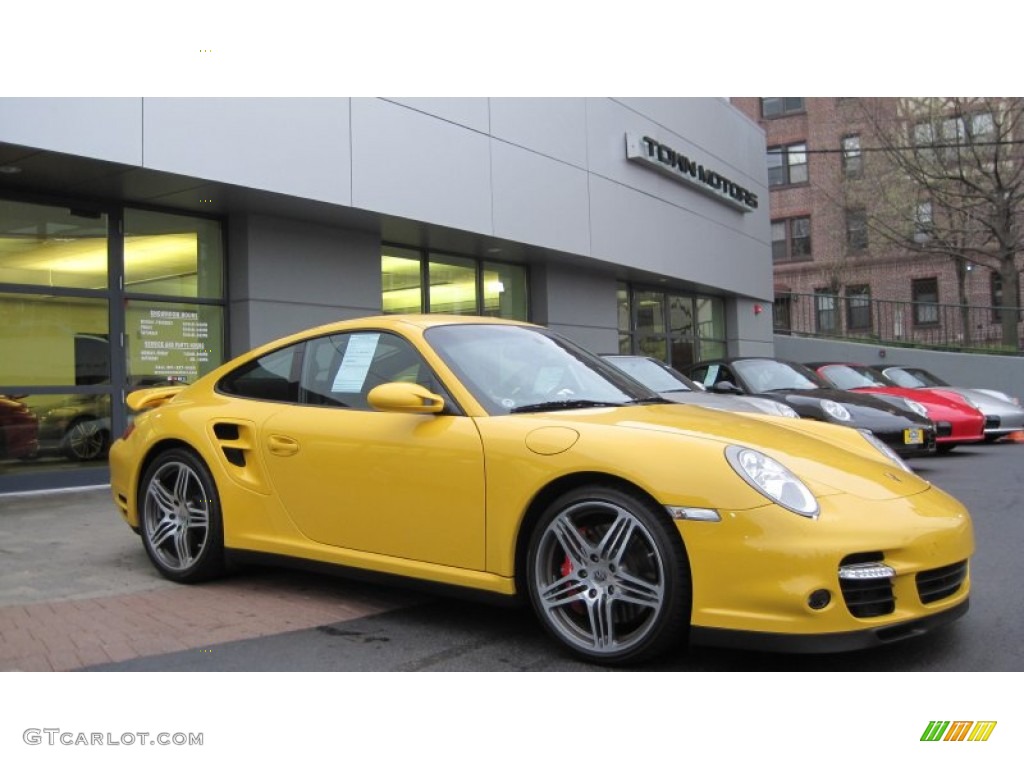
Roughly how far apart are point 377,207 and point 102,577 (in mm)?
6277

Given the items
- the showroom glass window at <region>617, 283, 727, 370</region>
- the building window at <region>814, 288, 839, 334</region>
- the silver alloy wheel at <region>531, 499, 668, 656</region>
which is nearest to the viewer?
the silver alloy wheel at <region>531, 499, 668, 656</region>

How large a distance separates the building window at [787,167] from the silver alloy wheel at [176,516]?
35452mm

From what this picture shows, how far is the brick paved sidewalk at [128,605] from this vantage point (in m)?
3.59

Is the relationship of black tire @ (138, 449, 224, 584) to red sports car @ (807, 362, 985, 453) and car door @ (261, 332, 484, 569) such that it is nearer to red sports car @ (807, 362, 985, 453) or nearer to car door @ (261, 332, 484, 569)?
car door @ (261, 332, 484, 569)

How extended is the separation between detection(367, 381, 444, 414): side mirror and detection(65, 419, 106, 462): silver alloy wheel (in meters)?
6.65

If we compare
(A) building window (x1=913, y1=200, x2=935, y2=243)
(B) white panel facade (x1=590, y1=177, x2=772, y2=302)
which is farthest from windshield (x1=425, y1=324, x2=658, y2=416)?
(A) building window (x1=913, y1=200, x2=935, y2=243)

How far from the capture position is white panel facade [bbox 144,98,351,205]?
824 cm

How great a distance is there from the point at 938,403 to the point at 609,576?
32.9 ft

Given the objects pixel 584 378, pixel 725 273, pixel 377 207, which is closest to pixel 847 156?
pixel 725 273

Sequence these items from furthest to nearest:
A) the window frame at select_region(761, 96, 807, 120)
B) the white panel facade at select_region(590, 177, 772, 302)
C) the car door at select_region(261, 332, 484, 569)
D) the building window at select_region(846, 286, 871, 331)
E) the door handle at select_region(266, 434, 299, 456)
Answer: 1. the window frame at select_region(761, 96, 807, 120)
2. the building window at select_region(846, 286, 871, 331)
3. the white panel facade at select_region(590, 177, 772, 302)
4. the door handle at select_region(266, 434, 299, 456)
5. the car door at select_region(261, 332, 484, 569)

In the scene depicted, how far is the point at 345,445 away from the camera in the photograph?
388cm

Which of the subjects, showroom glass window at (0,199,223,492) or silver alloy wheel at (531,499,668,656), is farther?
showroom glass window at (0,199,223,492)
